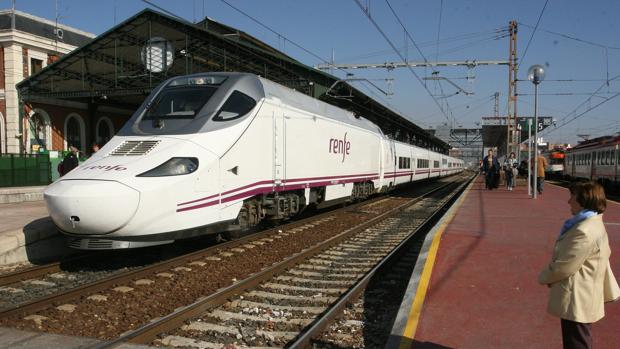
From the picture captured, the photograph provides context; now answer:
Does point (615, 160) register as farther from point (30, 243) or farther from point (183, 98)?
point (30, 243)

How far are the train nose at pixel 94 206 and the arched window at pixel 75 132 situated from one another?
25261 millimetres

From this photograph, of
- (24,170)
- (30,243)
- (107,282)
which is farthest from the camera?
A: (24,170)

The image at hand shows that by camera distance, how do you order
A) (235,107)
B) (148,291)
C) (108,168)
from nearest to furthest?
(148,291)
(108,168)
(235,107)

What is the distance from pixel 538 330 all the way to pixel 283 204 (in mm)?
6677

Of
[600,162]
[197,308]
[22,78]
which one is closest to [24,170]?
[22,78]

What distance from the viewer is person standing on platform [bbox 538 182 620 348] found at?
9.81ft

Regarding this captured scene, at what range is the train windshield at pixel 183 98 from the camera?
26.9 ft

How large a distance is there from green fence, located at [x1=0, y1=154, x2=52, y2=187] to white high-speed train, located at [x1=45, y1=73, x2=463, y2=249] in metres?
14.0

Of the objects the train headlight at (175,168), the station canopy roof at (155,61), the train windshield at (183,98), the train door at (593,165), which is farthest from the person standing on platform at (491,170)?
the train headlight at (175,168)

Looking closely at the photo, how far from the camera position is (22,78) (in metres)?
27.4

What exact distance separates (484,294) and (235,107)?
4.90 meters

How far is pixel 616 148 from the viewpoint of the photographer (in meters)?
24.3

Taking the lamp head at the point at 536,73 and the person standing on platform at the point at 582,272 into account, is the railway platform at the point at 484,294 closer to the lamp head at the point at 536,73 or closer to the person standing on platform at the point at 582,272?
the person standing on platform at the point at 582,272

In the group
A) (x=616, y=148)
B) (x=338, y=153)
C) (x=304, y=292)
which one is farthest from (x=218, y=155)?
(x=616, y=148)
